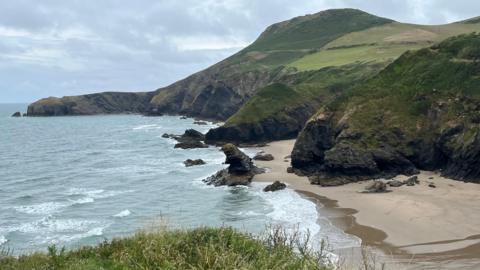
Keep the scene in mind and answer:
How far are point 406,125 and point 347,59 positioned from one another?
91.7m

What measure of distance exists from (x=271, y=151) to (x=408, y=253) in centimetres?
5108

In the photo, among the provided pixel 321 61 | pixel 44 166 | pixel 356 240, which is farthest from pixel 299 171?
pixel 321 61

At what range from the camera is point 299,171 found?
199 feet

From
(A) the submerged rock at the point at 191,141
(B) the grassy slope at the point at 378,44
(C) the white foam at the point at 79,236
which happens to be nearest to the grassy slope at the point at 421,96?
(C) the white foam at the point at 79,236

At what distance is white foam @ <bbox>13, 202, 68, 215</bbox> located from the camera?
47.7 meters

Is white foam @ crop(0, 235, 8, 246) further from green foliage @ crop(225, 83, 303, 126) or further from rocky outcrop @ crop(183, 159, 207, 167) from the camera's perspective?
green foliage @ crop(225, 83, 303, 126)

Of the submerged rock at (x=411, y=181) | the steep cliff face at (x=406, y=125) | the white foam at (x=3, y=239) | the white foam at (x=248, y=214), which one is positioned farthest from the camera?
the steep cliff face at (x=406, y=125)

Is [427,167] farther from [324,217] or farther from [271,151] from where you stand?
[271,151]

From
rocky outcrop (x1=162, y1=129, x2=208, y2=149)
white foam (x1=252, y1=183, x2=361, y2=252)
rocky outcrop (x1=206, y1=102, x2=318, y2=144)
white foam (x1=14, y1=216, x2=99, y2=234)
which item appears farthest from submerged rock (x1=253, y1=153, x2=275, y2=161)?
white foam (x1=14, y1=216, x2=99, y2=234)

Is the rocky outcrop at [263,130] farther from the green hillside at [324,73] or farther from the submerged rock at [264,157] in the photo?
the submerged rock at [264,157]

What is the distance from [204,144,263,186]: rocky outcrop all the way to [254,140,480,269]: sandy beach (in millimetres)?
5990

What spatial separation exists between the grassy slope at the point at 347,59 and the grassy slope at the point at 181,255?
7546 cm

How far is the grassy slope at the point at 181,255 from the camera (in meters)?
14.8

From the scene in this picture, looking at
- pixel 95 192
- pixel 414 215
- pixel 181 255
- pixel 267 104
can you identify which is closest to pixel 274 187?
pixel 414 215
